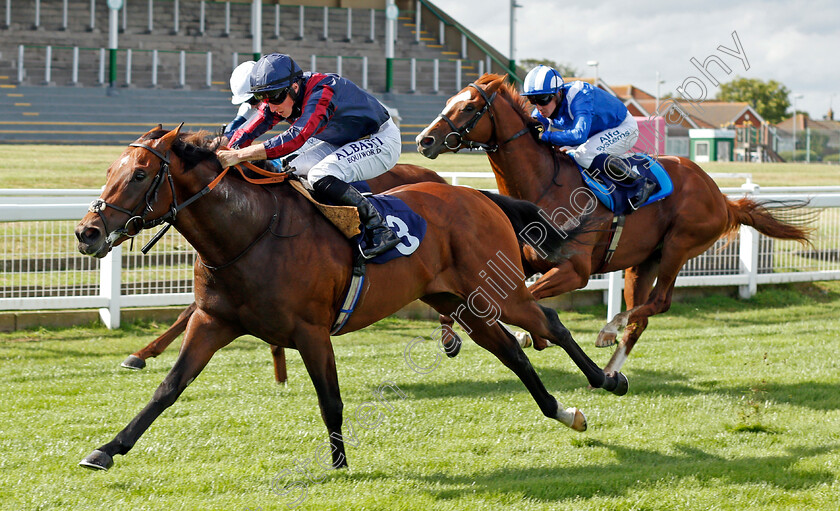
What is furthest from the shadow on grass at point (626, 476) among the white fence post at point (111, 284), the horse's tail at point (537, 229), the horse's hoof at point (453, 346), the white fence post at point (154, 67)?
the white fence post at point (154, 67)

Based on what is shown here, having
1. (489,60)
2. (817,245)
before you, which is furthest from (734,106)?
(817,245)

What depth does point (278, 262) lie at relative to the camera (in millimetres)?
3766

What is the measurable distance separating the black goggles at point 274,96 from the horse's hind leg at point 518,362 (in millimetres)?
1261

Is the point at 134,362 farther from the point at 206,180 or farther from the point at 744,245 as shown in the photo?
the point at 744,245

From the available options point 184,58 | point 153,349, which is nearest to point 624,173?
point 153,349

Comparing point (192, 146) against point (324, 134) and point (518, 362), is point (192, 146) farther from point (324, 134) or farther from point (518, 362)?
point (518, 362)

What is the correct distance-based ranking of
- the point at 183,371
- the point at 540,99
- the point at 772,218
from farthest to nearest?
the point at 772,218 → the point at 540,99 → the point at 183,371

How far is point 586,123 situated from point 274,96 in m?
2.22

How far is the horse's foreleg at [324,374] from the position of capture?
3.83 m

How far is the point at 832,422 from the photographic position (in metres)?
4.86

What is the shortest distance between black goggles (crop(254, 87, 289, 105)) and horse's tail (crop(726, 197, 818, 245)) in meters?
3.78

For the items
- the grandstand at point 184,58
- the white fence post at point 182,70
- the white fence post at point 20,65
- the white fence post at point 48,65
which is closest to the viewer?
the grandstand at point 184,58

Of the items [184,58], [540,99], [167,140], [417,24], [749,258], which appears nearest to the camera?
[167,140]

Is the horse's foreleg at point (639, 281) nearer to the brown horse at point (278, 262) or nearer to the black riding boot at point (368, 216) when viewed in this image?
the brown horse at point (278, 262)
